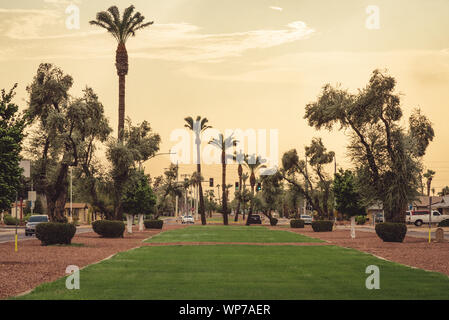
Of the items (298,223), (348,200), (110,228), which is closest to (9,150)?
(110,228)

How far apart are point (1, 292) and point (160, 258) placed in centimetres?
1104

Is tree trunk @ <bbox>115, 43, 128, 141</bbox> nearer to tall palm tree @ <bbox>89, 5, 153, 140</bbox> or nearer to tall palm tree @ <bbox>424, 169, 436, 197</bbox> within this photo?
tall palm tree @ <bbox>89, 5, 153, 140</bbox>

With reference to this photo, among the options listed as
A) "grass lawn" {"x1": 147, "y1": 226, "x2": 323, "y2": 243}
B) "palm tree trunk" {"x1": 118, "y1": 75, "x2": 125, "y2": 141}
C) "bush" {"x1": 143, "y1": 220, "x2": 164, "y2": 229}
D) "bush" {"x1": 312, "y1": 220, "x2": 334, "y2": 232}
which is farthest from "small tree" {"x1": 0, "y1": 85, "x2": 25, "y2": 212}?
"bush" {"x1": 143, "y1": 220, "x2": 164, "y2": 229}

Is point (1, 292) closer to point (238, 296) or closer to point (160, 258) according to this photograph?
point (238, 296)

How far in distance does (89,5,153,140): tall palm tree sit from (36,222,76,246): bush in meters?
16.4

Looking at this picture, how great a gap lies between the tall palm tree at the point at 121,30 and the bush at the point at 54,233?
16.4 meters

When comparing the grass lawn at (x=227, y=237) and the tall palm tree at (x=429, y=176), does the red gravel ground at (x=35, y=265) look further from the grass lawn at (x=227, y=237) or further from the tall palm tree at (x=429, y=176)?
the tall palm tree at (x=429, y=176)

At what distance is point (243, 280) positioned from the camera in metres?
17.7

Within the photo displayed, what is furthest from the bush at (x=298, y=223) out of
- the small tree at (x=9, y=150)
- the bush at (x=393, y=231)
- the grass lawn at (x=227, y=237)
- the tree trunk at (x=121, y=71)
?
the small tree at (x=9, y=150)

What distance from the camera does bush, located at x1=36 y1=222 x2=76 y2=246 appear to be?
34.6m

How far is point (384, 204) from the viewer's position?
42.7 m

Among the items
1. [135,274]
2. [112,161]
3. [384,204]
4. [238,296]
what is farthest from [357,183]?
[238,296]

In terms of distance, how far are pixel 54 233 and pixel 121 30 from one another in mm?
22826
